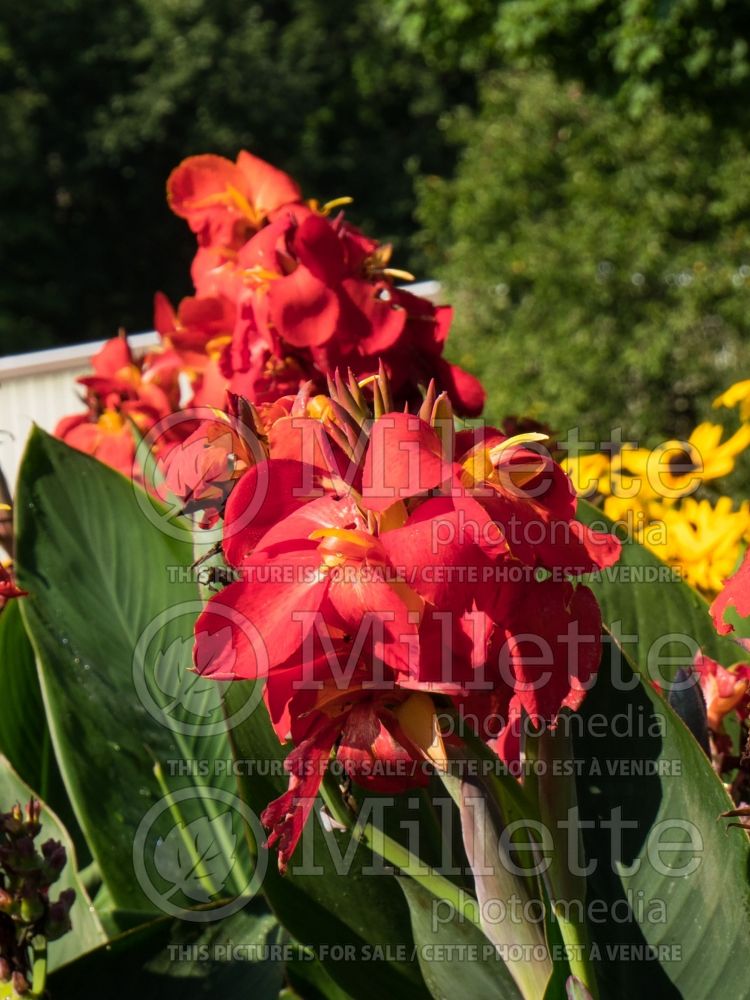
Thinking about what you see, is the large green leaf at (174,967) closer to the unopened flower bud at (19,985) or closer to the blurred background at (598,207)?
the unopened flower bud at (19,985)

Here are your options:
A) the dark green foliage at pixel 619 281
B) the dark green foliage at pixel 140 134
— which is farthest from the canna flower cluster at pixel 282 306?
the dark green foliage at pixel 140 134

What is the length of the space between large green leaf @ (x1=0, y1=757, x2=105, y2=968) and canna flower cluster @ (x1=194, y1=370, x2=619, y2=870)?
0.89 feet

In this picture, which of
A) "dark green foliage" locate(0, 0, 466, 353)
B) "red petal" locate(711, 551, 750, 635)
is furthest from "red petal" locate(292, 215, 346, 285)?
"dark green foliage" locate(0, 0, 466, 353)

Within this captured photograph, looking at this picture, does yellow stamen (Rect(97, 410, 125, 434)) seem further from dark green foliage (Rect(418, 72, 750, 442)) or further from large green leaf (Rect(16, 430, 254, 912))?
dark green foliage (Rect(418, 72, 750, 442))

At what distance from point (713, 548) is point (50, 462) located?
0.71 m

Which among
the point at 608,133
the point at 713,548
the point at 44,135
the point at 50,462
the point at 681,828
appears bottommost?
the point at 681,828

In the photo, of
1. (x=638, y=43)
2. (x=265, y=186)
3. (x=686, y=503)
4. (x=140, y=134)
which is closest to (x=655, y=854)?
(x=265, y=186)

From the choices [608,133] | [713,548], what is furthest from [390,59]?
[713,548]

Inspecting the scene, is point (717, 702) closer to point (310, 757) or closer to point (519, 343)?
point (310, 757)

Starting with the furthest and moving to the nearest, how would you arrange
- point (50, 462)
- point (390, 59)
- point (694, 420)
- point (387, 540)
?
1. point (390, 59)
2. point (694, 420)
3. point (50, 462)
4. point (387, 540)

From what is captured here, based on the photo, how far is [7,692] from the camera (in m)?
1.05

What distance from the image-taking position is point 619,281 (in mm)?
4898

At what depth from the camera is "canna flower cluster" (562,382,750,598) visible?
126 cm

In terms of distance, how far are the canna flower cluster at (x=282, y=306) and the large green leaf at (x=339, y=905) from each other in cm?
26
